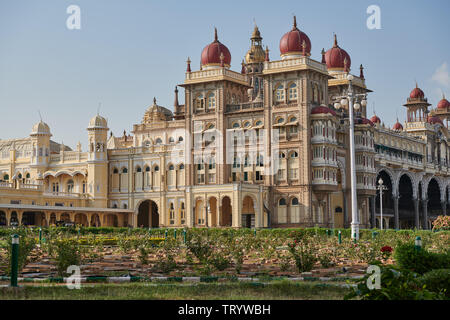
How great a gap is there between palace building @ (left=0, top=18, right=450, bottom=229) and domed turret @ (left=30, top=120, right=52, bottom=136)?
0.52 feet

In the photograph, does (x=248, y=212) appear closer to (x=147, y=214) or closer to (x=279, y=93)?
(x=279, y=93)

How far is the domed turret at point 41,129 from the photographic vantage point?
7362 centimetres

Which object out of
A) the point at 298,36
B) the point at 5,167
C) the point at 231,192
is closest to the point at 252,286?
the point at 231,192

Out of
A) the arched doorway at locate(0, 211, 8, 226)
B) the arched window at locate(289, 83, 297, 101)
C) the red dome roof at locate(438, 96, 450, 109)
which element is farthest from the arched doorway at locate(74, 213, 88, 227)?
the red dome roof at locate(438, 96, 450, 109)

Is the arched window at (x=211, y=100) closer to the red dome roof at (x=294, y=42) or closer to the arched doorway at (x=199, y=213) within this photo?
the red dome roof at (x=294, y=42)

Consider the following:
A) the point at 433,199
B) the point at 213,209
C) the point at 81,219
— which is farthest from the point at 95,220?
the point at 433,199

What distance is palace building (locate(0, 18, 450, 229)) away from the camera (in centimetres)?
6038

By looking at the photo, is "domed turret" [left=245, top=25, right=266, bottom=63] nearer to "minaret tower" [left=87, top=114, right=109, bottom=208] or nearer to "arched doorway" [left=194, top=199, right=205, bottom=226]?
→ "minaret tower" [left=87, top=114, right=109, bottom=208]

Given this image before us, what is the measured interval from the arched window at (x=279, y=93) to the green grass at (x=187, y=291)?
48.6m

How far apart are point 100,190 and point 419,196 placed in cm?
4160

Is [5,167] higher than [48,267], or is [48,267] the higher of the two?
[5,167]

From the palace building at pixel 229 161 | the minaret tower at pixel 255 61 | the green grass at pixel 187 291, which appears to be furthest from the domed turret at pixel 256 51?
the green grass at pixel 187 291
